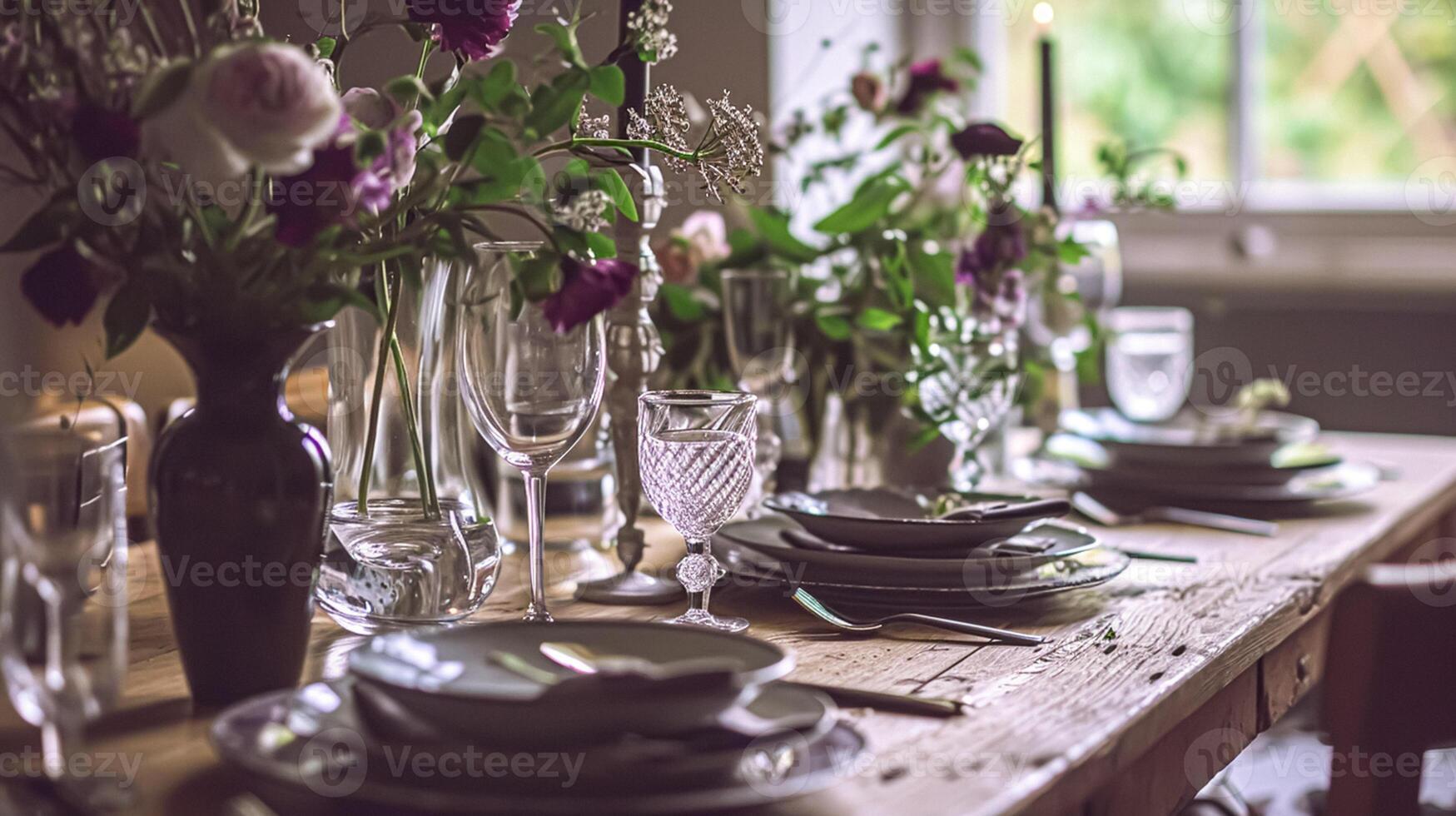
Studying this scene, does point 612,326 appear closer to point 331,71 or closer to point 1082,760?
point 331,71

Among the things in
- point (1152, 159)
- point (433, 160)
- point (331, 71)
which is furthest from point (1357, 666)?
point (1152, 159)

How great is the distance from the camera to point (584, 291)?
80cm

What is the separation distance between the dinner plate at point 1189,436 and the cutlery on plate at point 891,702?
87 cm

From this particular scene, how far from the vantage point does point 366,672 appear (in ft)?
2.10

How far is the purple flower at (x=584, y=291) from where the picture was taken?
0.80 m

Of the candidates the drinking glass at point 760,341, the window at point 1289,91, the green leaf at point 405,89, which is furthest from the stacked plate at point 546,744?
the window at point 1289,91

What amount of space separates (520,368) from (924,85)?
81cm

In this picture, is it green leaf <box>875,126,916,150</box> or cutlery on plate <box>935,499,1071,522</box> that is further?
green leaf <box>875,126,916,150</box>

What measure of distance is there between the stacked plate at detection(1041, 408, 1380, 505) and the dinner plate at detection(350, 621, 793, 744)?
94 centimetres

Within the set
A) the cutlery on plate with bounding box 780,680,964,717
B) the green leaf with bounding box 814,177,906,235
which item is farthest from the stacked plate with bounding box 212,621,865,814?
the green leaf with bounding box 814,177,906,235

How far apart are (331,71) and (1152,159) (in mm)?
2893

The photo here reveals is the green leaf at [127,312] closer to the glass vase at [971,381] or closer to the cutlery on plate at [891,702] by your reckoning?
the cutlery on plate at [891,702]

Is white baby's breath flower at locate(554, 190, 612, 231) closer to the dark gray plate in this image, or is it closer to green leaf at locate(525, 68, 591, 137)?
green leaf at locate(525, 68, 591, 137)

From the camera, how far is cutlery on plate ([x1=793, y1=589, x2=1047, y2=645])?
0.95 m
